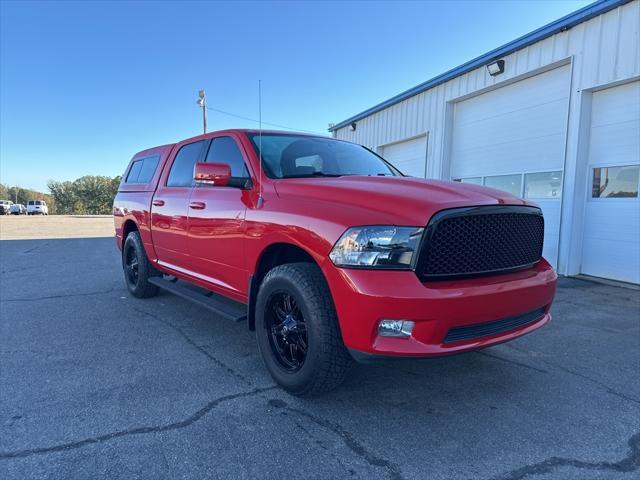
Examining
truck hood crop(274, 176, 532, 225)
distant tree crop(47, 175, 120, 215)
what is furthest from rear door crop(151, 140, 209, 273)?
distant tree crop(47, 175, 120, 215)

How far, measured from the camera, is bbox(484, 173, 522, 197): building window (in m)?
8.88

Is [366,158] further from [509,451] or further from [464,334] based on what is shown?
[509,451]

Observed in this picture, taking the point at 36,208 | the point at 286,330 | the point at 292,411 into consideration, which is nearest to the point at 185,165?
the point at 286,330

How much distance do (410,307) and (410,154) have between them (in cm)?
1053

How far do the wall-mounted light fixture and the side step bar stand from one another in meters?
7.57

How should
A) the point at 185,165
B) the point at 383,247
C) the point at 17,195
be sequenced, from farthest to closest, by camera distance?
the point at 17,195
the point at 185,165
the point at 383,247

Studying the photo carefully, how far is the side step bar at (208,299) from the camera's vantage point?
343 centimetres

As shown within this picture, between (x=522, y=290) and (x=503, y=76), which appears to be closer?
(x=522, y=290)

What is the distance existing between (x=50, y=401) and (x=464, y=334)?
2762 mm

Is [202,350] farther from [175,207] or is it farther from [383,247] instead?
[383,247]

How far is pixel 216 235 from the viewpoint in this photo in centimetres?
374

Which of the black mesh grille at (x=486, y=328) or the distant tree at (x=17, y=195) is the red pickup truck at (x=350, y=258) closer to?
the black mesh grille at (x=486, y=328)

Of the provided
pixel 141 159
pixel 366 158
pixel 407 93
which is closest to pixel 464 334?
pixel 366 158

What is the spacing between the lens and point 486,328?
2.57 metres
